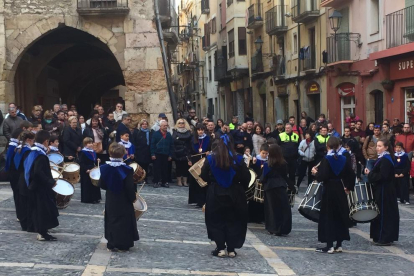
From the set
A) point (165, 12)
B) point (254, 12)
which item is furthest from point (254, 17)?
point (165, 12)

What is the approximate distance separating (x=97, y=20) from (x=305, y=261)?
41.5 ft

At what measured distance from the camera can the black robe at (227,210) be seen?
8.96 metres

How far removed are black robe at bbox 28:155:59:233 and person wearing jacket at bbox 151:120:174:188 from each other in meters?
7.47

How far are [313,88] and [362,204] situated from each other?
67.9ft

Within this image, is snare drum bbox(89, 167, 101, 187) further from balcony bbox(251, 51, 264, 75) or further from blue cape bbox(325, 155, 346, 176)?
balcony bbox(251, 51, 264, 75)

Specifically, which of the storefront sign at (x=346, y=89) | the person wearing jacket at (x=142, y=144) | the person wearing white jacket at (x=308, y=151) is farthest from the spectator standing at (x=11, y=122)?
the storefront sign at (x=346, y=89)

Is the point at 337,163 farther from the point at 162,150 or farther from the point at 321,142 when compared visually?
the point at 162,150

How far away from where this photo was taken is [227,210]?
356 inches

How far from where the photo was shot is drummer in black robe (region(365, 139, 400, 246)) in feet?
33.5

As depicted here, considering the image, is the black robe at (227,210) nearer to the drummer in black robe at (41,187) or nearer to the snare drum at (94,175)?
the drummer in black robe at (41,187)

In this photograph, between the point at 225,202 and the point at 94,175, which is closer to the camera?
the point at 225,202

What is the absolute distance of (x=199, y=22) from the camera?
2411 inches

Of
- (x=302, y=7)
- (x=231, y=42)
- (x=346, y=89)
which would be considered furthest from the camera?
(x=231, y=42)

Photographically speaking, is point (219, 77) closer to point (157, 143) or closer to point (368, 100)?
point (368, 100)
